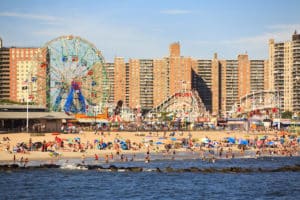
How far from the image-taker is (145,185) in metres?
58.1

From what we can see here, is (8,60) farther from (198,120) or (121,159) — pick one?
(121,159)

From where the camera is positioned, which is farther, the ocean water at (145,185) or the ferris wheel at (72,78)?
the ferris wheel at (72,78)

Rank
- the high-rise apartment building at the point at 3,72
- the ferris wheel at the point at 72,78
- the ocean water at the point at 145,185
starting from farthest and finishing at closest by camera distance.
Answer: the high-rise apartment building at the point at 3,72, the ferris wheel at the point at 72,78, the ocean water at the point at 145,185

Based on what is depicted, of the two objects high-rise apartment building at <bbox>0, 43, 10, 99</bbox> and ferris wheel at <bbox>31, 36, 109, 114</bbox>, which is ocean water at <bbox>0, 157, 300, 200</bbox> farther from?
high-rise apartment building at <bbox>0, 43, 10, 99</bbox>

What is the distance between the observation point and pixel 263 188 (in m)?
57.2

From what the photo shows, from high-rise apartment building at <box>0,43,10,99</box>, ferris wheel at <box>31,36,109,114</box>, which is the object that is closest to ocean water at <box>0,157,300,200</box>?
ferris wheel at <box>31,36,109,114</box>

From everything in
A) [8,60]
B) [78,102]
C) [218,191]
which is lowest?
[218,191]

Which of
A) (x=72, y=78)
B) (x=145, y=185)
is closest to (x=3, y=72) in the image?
(x=72, y=78)

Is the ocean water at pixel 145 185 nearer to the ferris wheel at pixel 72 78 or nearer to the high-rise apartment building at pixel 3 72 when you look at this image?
the ferris wheel at pixel 72 78

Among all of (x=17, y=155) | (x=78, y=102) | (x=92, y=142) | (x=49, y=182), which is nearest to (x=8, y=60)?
(x=78, y=102)

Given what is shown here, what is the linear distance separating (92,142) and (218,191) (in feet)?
147

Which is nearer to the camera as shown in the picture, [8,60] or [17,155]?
[17,155]

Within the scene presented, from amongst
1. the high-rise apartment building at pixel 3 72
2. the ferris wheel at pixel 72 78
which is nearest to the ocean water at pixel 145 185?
the ferris wheel at pixel 72 78

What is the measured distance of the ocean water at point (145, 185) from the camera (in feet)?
174
